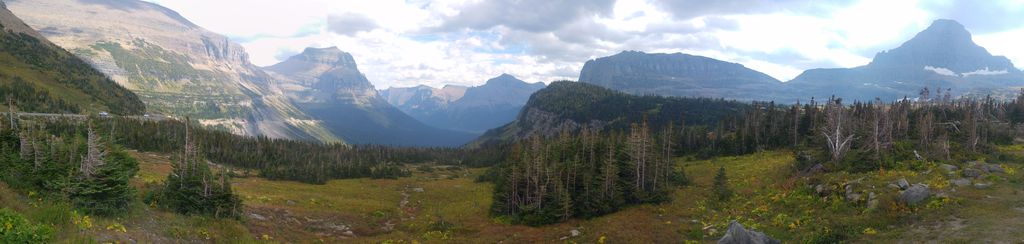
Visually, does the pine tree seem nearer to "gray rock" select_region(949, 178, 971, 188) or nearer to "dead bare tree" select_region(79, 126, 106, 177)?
"gray rock" select_region(949, 178, 971, 188)

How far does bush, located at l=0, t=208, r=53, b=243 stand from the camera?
14328 millimetres

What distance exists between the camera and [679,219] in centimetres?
4119

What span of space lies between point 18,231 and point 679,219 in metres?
40.3

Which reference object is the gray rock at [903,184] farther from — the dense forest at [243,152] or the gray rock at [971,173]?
the dense forest at [243,152]

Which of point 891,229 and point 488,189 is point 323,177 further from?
point 891,229

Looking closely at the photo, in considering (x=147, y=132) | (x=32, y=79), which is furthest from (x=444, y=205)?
(x=32, y=79)

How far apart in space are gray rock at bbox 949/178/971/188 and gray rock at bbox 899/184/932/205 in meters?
5.00

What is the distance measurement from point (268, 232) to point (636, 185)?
3561cm

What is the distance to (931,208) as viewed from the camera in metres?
27.5

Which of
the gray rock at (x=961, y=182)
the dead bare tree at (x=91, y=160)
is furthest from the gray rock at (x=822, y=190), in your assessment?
the dead bare tree at (x=91, y=160)

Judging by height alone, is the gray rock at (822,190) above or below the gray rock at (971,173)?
below

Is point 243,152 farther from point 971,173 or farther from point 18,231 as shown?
point 971,173

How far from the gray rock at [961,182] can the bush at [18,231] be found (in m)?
48.8

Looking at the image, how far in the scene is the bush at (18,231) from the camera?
14328mm
